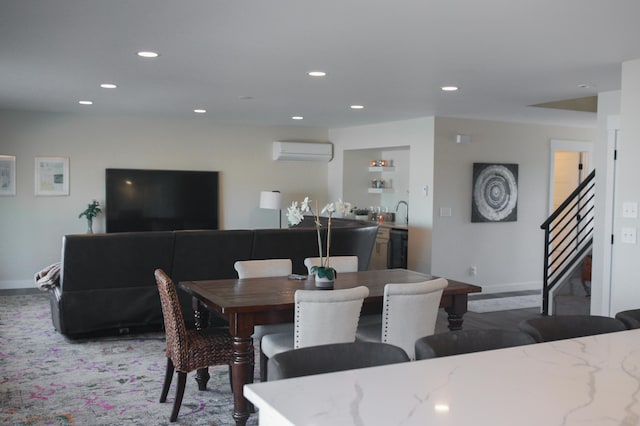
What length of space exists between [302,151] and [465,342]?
7.64 metres

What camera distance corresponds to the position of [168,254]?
562 cm

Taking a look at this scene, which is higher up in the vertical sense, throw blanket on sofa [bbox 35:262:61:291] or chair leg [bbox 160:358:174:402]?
throw blanket on sofa [bbox 35:262:61:291]

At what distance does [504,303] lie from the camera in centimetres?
770

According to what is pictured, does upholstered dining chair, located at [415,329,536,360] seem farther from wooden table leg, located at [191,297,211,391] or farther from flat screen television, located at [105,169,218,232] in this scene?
flat screen television, located at [105,169,218,232]

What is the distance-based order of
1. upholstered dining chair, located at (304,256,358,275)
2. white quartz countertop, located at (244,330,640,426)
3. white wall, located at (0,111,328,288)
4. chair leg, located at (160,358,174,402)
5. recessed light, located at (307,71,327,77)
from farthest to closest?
white wall, located at (0,111,328,288)
recessed light, located at (307,71,327,77)
upholstered dining chair, located at (304,256,358,275)
chair leg, located at (160,358,174,402)
white quartz countertop, located at (244,330,640,426)

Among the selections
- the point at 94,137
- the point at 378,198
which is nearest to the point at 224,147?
the point at 94,137

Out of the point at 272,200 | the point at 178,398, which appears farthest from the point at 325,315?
the point at 272,200

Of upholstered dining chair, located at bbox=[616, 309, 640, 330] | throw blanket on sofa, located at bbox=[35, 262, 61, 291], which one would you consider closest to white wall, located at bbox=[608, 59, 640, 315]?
upholstered dining chair, located at bbox=[616, 309, 640, 330]

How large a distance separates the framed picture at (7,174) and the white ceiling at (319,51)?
1517 millimetres

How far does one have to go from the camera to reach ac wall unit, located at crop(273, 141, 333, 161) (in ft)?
31.6

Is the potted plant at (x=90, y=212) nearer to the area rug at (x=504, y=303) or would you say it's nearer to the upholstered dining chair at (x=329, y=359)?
the area rug at (x=504, y=303)

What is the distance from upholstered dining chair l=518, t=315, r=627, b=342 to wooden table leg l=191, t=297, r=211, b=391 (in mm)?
2236

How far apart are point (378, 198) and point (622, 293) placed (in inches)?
225

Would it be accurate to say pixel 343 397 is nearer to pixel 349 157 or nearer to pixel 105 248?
pixel 105 248
